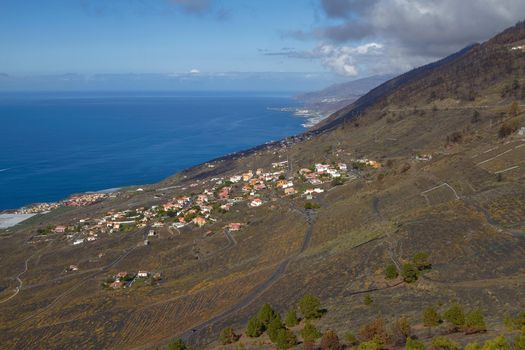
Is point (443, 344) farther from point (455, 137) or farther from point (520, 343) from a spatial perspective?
point (455, 137)

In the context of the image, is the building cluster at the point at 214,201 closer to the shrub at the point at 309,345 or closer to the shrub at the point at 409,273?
the shrub at the point at 409,273

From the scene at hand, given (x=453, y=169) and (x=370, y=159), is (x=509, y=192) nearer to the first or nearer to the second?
(x=453, y=169)

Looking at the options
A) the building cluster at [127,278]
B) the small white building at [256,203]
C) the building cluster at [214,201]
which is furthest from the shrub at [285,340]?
the small white building at [256,203]

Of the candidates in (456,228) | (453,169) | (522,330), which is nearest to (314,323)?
(522,330)

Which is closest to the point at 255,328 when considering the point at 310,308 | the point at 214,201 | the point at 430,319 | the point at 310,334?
the point at 310,308

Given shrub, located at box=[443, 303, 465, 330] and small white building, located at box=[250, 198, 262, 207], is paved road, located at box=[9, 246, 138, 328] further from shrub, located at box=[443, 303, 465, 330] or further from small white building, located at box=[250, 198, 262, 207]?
shrub, located at box=[443, 303, 465, 330]

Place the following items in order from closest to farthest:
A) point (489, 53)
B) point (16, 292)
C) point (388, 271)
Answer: point (388, 271) < point (16, 292) < point (489, 53)
